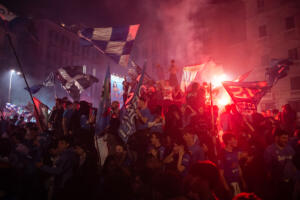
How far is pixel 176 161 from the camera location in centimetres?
480

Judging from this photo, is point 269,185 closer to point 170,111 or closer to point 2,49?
point 170,111

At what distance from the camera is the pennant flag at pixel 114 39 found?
7656mm

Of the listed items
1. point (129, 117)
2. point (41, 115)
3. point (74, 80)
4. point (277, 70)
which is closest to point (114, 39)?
point (129, 117)

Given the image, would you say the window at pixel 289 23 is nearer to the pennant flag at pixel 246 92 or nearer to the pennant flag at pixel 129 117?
the pennant flag at pixel 246 92

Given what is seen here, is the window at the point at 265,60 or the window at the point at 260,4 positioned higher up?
the window at the point at 260,4

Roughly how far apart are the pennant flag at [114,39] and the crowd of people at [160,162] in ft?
6.17

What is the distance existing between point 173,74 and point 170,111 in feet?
12.4

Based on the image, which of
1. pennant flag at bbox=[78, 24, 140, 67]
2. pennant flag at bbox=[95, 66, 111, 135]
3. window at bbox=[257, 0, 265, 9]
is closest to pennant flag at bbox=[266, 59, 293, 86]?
pennant flag at bbox=[78, 24, 140, 67]

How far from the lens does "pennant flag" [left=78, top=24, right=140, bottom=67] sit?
7.66 meters

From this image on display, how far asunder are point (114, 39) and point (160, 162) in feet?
16.7

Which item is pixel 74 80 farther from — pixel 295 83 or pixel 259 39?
pixel 259 39

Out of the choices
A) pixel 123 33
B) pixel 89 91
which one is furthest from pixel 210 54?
pixel 123 33

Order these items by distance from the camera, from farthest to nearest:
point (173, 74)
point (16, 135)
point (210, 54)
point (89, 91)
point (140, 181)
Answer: point (89, 91) → point (210, 54) → point (173, 74) → point (16, 135) → point (140, 181)

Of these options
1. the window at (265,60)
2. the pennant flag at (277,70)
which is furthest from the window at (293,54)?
the pennant flag at (277,70)
